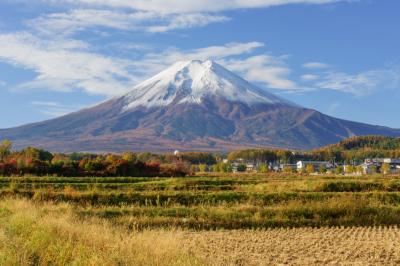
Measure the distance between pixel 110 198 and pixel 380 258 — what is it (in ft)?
46.4

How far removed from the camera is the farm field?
27.7 feet

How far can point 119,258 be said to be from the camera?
7902mm

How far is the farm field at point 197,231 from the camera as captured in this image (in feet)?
27.7

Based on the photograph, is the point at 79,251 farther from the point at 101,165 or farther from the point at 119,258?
the point at 101,165

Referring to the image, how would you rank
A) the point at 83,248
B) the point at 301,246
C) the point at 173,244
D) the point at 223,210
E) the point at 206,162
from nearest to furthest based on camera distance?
the point at 83,248 → the point at 173,244 → the point at 301,246 → the point at 223,210 → the point at 206,162

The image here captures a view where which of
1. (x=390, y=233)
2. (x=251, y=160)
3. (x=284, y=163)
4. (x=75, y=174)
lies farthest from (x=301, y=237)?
(x=251, y=160)

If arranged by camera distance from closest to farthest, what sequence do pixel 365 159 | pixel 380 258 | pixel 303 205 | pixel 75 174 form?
1. pixel 380 258
2. pixel 303 205
3. pixel 75 174
4. pixel 365 159

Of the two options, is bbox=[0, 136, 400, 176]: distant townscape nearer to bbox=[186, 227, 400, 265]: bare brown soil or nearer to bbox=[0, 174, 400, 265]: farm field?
bbox=[0, 174, 400, 265]: farm field

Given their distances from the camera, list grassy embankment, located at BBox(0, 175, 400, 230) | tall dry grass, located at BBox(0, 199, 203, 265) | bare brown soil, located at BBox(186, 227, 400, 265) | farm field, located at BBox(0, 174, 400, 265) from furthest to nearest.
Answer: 1. grassy embankment, located at BBox(0, 175, 400, 230)
2. bare brown soil, located at BBox(186, 227, 400, 265)
3. farm field, located at BBox(0, 174, 400, 265)
4. tall dry grass, located at BBox(0, 199, 203, 265)

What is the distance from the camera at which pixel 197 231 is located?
1698 cm

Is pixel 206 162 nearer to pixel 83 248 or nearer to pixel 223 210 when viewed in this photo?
pixel 223 210

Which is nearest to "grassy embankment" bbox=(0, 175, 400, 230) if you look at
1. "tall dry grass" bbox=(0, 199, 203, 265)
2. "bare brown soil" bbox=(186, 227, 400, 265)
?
"bare brown soil" bbox=(186, 227, 400, 265)

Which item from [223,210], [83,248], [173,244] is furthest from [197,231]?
[83,248]

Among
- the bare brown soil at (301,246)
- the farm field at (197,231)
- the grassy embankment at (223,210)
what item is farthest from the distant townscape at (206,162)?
the bare brown soil at (301,246)
